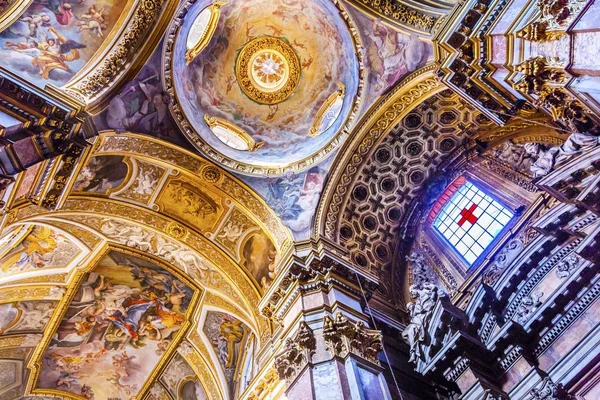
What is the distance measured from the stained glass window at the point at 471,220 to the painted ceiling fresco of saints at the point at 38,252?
9313mm

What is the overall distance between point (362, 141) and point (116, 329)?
30.3ft

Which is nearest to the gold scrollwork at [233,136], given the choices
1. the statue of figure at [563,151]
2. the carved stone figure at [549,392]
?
the statue of figure at [563,151]

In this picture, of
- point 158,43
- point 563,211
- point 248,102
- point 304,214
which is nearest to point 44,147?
point 158,43

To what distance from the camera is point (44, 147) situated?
7.28m

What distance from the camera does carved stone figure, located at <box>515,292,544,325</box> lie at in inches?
280

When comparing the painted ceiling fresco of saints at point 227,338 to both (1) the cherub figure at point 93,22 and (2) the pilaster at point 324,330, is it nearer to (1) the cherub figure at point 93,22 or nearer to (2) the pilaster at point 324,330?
(2) the pilaster at point 324,330

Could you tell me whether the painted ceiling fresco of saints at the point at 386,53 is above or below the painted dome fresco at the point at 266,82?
below

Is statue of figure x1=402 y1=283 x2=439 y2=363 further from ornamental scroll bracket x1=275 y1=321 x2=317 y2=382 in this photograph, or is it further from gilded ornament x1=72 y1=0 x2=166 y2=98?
gilded ornament x1=72 y1=0 x2=166 y2=98

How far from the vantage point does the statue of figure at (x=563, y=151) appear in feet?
20.9

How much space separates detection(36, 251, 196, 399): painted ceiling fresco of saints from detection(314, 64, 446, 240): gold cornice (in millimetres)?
4799

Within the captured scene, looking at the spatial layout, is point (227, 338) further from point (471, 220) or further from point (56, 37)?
point (56, 37)

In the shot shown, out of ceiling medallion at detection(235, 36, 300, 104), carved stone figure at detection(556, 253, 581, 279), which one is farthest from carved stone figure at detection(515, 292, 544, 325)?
ceiling medallion at detection(235, 36, 300, 104)

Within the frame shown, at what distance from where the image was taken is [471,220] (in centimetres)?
986

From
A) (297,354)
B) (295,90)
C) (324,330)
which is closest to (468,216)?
(324,330)
